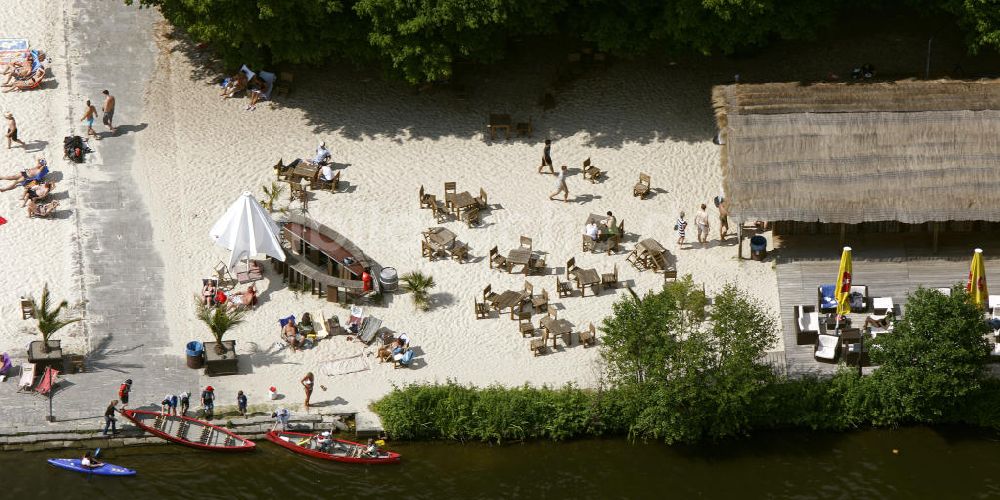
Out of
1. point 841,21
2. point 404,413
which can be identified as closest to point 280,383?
point 404,413

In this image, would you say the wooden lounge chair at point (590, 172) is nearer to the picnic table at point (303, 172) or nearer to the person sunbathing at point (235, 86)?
the picnic table at point (303, 172)

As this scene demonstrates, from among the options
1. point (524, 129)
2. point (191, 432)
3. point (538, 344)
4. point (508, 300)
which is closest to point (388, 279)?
point (508, 300)

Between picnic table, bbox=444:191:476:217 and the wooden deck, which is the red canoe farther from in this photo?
the wooden deck

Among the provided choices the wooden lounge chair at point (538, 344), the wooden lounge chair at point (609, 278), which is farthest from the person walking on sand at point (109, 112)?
the wooden lounge chair at point (609, 278)

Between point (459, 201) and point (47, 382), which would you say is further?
point (459, 201)

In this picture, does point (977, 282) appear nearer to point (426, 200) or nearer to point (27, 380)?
point (426, 200)

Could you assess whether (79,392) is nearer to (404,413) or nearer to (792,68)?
(404,413)
